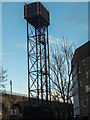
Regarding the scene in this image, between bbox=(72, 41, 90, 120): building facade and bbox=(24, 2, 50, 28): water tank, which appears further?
bbox=(72, 41, 90, 120): building facade

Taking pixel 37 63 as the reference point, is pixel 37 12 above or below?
above

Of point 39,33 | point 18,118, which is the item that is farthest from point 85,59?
point 18,118

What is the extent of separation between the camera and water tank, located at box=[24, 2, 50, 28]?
30.3m

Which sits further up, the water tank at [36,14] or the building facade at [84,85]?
the water tank at [36,14]

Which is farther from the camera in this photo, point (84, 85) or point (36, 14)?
point (84, 85)

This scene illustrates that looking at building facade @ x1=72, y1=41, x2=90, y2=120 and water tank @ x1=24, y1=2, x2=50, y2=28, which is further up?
water tank @ x1=24, y1=2, x2=50, y2=28

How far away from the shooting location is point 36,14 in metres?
30.1

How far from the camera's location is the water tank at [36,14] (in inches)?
1192

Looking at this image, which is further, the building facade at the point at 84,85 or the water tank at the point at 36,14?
the building facade at the point at 84,85

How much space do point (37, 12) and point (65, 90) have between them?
1754cm

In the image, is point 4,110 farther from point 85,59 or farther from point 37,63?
point 85,59

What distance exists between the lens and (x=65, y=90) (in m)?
15.6

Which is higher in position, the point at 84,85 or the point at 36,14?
the point at 36,14

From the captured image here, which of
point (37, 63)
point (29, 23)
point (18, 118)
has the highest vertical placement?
point (29, 23)
